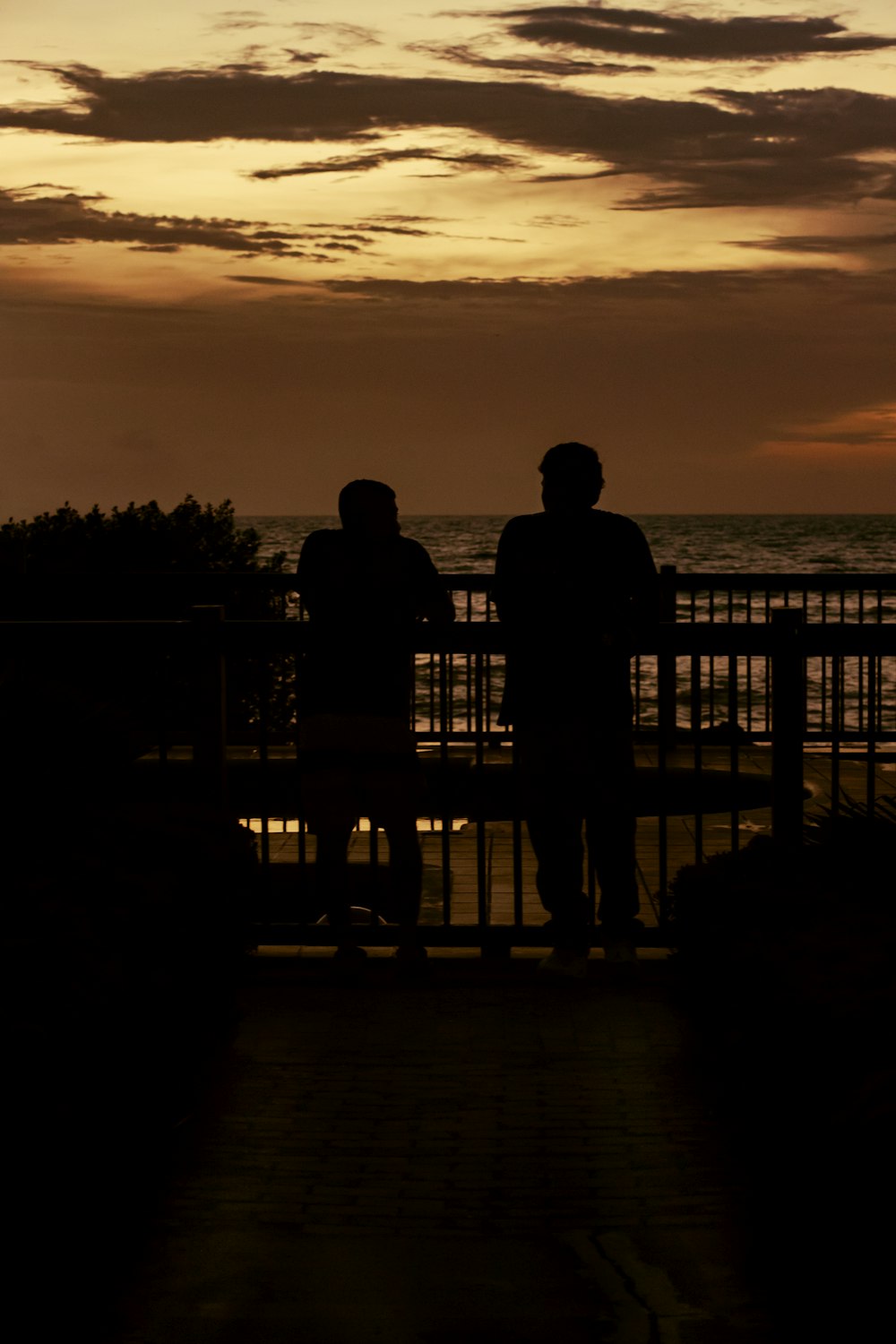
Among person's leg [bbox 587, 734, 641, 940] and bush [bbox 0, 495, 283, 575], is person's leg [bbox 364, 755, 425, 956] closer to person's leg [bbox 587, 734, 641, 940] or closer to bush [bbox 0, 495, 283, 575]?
person's leg [bbox 587, 734, 641, 940]

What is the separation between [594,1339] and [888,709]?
32579 mm

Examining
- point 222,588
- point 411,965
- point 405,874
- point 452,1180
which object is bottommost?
point 452,1180

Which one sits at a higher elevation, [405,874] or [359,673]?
[359,673]

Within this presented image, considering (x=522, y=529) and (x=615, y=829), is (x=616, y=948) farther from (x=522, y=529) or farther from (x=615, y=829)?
(x=522, y=529)

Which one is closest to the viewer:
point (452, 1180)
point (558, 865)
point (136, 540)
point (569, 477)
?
point (452, 1180)

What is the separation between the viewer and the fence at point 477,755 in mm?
5652

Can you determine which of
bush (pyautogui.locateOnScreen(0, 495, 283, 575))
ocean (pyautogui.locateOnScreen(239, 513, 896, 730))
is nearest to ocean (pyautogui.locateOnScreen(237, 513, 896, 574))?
ocean (pyautogui.locateOnScreen(239, 513, 896, 730))

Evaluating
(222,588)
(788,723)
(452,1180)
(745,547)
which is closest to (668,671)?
(222,588)

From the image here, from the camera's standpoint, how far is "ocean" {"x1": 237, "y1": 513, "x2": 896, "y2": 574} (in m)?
83.7

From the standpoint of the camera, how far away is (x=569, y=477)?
18.2 ft

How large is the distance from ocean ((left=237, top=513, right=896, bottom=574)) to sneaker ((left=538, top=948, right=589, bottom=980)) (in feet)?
197

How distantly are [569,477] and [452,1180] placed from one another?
8.12 ft

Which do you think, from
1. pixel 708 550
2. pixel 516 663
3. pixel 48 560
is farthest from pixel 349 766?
pixel 708 550

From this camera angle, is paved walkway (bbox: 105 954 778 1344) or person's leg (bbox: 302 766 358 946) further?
person's leg (bbox: 302 766 358 946)
